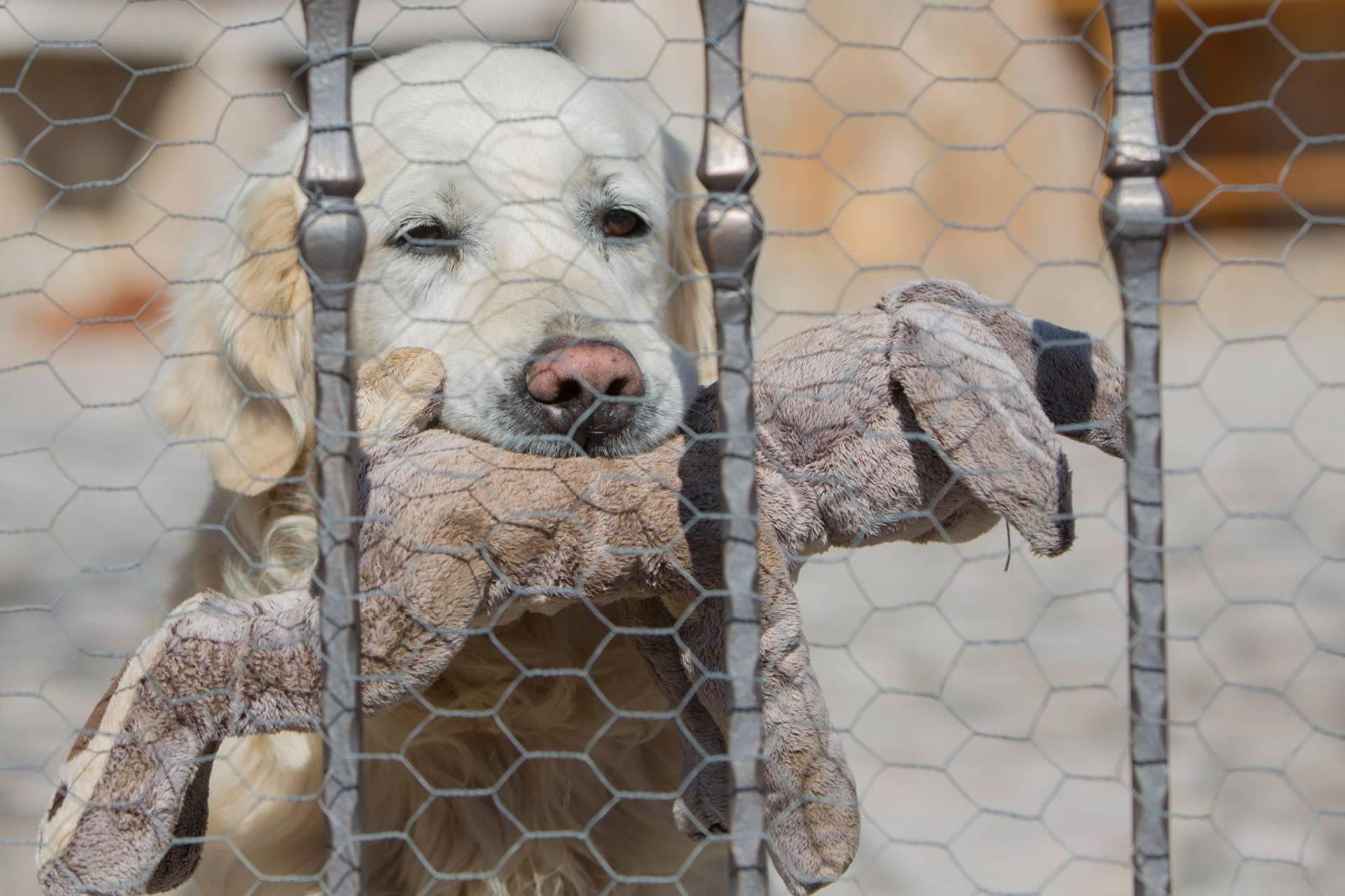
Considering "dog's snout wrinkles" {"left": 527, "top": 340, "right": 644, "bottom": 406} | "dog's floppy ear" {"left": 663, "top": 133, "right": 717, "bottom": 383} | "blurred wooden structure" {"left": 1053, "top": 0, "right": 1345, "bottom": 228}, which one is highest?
"dog's snout wrinkles" {"left": 527, "top": 340, "right": 644, "bottom": 406}

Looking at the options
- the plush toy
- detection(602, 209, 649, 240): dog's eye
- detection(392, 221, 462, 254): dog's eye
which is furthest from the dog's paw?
detection(602, 209, 649, 240): dog's eye

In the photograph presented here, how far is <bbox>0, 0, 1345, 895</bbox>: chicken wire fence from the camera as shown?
1147mm

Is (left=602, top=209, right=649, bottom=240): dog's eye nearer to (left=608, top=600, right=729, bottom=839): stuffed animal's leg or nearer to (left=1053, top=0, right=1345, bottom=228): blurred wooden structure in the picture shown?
(left=608, top=600, right=729, bottom=839): stuffed animal's leg

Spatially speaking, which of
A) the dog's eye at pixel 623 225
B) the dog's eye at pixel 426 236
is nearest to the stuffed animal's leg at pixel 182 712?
the dog's eye at pixel 426 236

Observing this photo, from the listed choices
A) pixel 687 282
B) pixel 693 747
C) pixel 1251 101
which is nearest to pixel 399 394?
pixel 693 747

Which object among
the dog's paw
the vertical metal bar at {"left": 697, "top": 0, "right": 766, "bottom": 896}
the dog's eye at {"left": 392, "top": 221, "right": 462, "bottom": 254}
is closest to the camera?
the vertical metal bar at {"left": 697, "top": 0, "right": 766, "bottom": 896}

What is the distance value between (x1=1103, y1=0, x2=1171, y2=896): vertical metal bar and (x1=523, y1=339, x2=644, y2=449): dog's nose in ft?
1.98

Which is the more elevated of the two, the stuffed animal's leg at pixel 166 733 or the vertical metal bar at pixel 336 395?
the vertical metal bar at pixel 336 395

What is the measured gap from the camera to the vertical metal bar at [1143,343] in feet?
3.71

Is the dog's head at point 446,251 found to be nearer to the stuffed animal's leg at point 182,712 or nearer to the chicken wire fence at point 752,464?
the chicken wire fence at point 752,464

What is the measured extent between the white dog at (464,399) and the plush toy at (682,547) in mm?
401

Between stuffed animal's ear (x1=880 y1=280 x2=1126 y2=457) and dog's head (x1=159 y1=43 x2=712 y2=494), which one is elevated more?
stuffed animal's ear (x1=880 y1=280 x2=1126 y2=457)

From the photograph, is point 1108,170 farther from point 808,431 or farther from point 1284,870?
point 1284,870

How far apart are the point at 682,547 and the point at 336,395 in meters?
0.35
